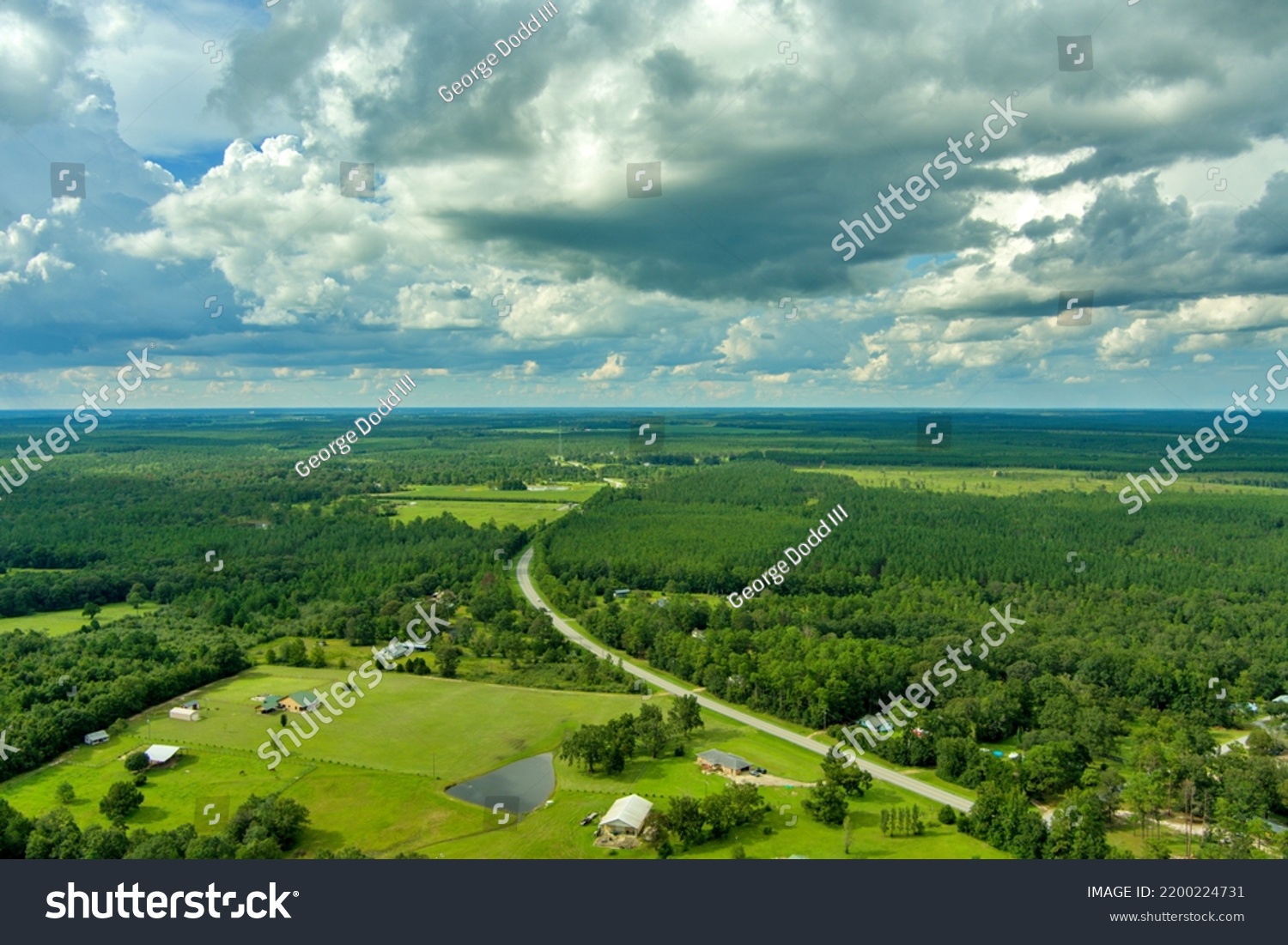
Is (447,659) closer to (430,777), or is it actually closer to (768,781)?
(430,777)

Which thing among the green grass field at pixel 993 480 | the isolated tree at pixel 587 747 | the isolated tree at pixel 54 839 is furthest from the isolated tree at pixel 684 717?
the green grass field at pixel 993 480

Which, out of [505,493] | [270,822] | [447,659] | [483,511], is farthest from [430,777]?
[505,493]

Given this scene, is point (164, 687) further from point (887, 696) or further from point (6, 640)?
point (887, 696)

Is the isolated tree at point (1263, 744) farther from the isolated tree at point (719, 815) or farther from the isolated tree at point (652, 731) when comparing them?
the isolated tree at point (652, 731)

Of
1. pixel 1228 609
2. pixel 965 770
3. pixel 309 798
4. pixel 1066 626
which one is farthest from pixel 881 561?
pixel 309 798

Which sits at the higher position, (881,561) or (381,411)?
(381,411)

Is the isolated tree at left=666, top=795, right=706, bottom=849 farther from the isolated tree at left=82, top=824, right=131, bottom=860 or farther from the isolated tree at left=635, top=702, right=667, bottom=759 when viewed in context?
the isolated tree at left=82, top=824, right=131, bottom=860

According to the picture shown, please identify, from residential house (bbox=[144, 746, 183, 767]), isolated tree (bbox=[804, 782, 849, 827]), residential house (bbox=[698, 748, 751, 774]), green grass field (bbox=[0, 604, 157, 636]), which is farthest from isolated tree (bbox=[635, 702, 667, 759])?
green grass field (bbox=[0, 604, 157, 636])
